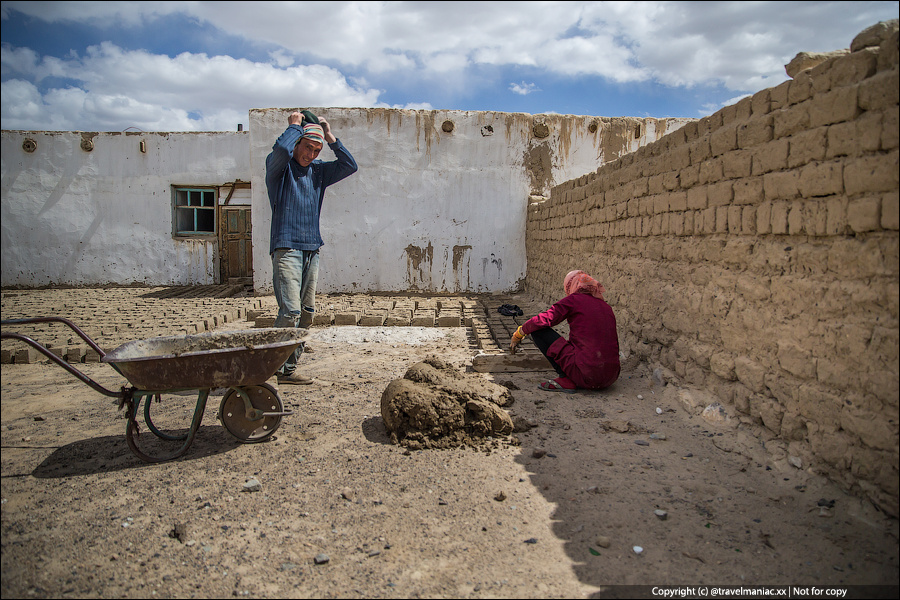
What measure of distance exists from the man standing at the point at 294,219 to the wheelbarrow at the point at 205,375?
78 cm

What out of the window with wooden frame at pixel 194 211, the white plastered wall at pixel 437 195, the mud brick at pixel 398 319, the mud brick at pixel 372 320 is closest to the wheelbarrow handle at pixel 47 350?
the mud brick at pixel 372 320

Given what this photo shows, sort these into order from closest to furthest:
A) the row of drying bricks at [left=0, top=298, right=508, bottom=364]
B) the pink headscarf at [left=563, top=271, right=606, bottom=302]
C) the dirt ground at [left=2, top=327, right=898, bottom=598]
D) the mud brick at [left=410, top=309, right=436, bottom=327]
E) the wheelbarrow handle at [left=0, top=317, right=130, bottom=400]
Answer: the dirt ground at [left=2, top=327, right=898, bottom=598] → the wheelbarrow handle at [left=0, top=317, right=130, bottom=400] → the pink headscarf at [left=563, top=271, right=606, bottom=302] → the row of drying bricks at [left=0, top=298, right=508, bottom=364] → the mud brick at [left=410, top=309, right=436, bottom=327]

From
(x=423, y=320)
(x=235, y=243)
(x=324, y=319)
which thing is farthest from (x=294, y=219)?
(x=235, y=243)

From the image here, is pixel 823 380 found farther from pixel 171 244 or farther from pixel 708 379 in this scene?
pixel 171 244

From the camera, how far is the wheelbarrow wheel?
3006 mm

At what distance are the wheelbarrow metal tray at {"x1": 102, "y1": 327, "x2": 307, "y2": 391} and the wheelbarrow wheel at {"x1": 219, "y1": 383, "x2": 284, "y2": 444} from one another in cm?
13

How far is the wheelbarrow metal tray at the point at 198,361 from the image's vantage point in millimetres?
2631

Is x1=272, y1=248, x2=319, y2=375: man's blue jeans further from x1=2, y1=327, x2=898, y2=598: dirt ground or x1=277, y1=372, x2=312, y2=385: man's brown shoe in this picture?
x1=2, y1=327, x2=898, y2=598: dirt ground

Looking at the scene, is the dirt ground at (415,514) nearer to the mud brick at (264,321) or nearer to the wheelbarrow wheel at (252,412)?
the wheelbarrow wheel at (252,412)

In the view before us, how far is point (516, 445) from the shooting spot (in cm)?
309

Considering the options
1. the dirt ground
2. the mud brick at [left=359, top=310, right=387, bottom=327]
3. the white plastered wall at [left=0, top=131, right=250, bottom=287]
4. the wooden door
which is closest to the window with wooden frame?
the white plastered wall at [left=0, top=131, right=250, bottom=287]

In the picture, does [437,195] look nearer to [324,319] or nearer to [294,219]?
[324,319]

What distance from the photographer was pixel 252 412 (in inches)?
118

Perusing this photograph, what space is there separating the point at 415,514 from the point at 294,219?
8.64 feet
